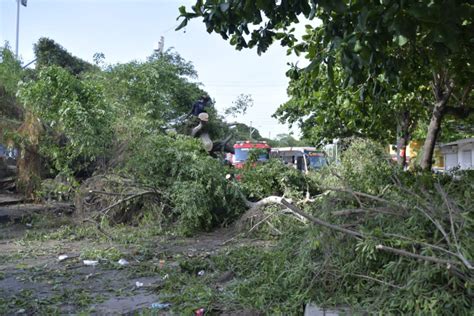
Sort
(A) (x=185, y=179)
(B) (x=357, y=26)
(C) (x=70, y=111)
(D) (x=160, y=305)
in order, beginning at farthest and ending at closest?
(A) (x=185, y=179), (C) (x=70, y=111), (D) (x=160, y=305), (B) (x=357, y=26)

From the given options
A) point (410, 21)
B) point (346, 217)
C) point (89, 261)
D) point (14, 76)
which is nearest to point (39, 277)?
point (89, 261)

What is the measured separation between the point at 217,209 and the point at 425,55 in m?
5.16

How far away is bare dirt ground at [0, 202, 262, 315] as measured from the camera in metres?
4.89

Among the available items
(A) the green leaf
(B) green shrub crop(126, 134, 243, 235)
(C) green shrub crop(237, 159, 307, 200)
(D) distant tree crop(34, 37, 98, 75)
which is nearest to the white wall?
(C) green shrub crop(237, 159, 307, 200)

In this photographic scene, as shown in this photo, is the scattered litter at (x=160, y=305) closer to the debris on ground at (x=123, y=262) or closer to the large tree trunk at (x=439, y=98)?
the debris on ground at (x=123, y=262)

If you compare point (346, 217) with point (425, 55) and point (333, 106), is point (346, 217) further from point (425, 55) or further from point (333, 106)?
point (333, 106)

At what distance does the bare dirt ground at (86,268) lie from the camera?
489cm

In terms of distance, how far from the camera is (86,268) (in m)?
6.49

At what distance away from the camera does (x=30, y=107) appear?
10.3 meters

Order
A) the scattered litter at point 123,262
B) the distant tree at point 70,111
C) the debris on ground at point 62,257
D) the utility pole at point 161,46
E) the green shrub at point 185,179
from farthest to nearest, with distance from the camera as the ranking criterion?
the utility pole at point 161,46, the distant tree at point 70,111, the green shrub at point 185,179, the debris on ground at point 62,257, the scattered litter at point 123,262

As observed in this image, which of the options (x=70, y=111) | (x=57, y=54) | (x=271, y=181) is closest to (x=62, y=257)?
(x=70, y=111)

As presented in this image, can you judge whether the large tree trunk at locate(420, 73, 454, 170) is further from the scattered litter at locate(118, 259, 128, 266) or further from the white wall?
the white wall

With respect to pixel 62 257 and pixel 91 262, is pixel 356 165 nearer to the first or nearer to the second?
pixel 91 262

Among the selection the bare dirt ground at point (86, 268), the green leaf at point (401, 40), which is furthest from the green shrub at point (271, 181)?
the green leaf at point (401, 40)
